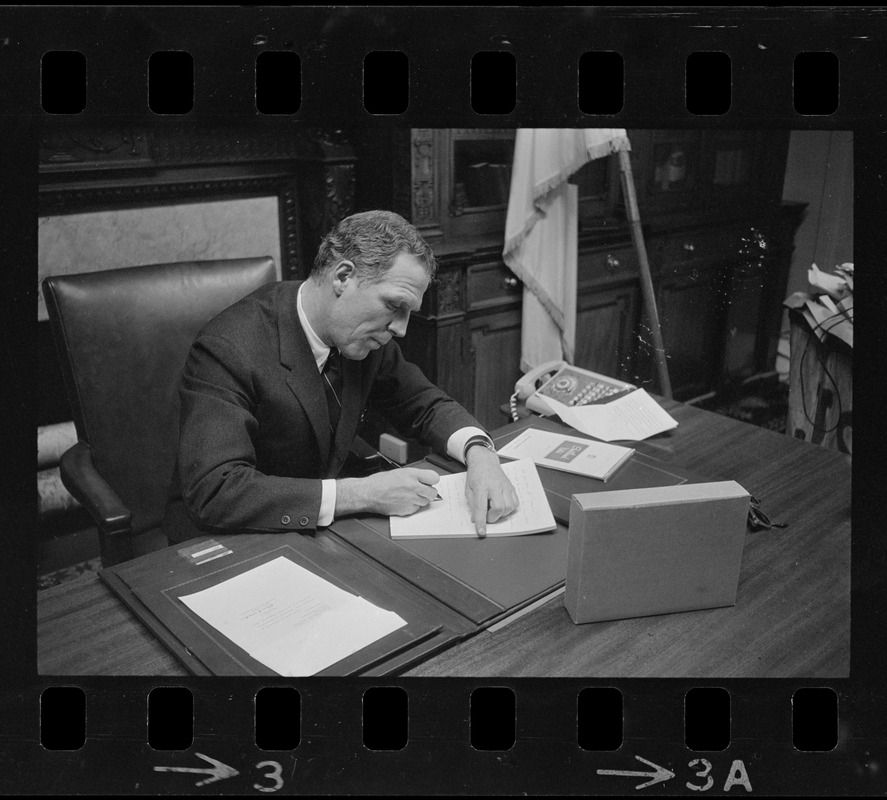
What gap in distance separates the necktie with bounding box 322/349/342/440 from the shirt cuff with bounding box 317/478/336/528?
0.34m

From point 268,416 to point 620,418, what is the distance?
0.77m

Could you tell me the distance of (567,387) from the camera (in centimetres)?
187

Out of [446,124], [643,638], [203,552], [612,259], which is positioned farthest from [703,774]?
[612,259]

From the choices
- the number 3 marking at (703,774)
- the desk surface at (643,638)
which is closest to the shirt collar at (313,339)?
the desk surface at (643,638)

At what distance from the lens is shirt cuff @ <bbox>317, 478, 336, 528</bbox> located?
1333 mm

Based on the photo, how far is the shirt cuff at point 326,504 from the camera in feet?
4.37

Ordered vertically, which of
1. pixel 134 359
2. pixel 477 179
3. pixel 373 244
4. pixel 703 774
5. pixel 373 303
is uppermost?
pixel 477 179

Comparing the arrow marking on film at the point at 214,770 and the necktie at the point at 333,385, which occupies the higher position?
the necktie at the point at 333,385

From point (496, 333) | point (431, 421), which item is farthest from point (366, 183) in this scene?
point (431, 421)

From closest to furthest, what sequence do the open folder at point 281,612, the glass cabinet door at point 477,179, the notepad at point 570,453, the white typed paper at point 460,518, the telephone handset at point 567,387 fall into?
the open folder at point 281,612
the white typed paper at point 460,518
the notepad at point 570,453
the telephone handset at point 567,387
the glass cabinet door at point 477,179

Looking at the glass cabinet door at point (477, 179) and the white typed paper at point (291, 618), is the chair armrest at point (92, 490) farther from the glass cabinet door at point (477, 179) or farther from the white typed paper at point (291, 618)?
the glass cabinet door at point (477, 179)

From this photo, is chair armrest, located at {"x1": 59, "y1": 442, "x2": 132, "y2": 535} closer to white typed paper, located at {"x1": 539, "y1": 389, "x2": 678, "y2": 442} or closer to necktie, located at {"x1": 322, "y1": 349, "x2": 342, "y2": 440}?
necktie, located at {"x1": 322, "y1": 349, "x2": 342, "y2": 440}

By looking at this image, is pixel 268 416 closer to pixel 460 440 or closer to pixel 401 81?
pixel 460 440

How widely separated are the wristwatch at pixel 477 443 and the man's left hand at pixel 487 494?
0.07 m
